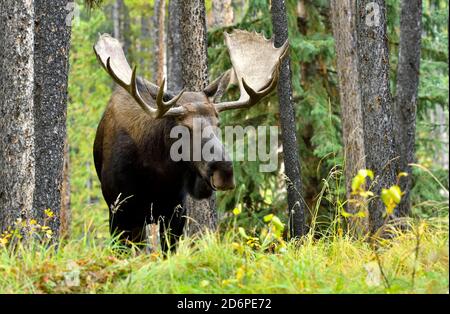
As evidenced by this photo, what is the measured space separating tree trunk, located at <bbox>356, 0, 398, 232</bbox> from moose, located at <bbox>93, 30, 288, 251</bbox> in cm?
108

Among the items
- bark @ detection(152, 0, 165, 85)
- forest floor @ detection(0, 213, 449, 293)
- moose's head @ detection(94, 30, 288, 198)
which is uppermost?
bark @ detection(152, 0, 165, 85)

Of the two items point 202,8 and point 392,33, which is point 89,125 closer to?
point 392,33

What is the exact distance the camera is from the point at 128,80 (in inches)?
393

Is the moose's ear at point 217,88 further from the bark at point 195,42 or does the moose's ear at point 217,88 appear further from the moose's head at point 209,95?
the bark at point 195,42

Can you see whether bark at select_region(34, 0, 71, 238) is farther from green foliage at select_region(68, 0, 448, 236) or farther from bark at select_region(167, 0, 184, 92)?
bark at select_region(167, 0, 184, 92)

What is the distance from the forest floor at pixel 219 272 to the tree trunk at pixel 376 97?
130 inches

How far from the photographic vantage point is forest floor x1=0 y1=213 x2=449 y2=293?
6.17m

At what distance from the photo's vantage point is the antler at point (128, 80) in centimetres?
909

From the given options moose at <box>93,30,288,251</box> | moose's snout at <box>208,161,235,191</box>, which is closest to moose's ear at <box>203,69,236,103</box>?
moose at <box>93,30,288,251</box>

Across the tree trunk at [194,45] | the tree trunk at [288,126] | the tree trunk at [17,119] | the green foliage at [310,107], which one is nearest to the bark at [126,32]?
the green foliage at [310,107]

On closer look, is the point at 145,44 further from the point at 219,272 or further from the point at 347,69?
the point at 219,272

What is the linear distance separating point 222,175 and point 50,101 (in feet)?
8.60
